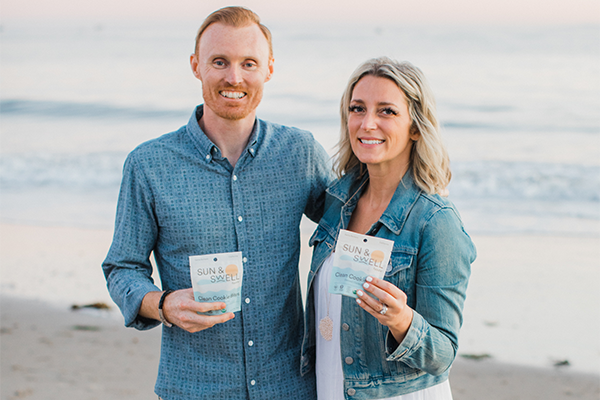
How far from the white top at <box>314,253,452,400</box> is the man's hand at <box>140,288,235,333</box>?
55 centimetres

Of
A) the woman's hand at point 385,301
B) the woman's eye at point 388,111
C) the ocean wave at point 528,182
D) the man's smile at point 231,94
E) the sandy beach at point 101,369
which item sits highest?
the man's smile at point 231,94

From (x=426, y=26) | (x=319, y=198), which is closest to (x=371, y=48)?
(x=426, y=26)

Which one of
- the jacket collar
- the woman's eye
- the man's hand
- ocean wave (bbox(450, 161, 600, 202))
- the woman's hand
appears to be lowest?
ocean wave (bbox(450, 161, 600, 202))

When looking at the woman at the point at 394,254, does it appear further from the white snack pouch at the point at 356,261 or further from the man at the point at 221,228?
the man at the point at 221,228

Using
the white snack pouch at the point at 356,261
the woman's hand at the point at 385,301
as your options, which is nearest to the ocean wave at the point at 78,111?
the white snack pouch at the point at 356,261

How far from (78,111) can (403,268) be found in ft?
58.6

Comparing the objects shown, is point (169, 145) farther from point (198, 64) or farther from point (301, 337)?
point (301, 337)

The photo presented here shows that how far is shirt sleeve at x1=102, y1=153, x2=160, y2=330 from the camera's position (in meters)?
2.57

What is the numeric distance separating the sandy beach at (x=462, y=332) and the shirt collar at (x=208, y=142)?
2953 millimetres

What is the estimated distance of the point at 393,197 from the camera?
253 cm

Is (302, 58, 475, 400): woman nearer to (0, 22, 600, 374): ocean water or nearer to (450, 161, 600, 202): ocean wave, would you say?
(0, 22, 600, 374): ocean water

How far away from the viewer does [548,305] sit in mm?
6164

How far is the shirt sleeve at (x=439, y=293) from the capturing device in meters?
2.25

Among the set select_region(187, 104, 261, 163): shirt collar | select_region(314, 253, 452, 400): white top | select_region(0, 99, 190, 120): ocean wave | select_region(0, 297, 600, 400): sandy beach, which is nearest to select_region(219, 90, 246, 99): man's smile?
select_region(187, 104, 261, 163): shirt collar
